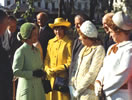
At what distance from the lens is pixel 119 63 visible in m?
4.02

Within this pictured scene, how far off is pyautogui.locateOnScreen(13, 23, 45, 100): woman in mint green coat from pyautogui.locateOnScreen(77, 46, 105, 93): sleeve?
Result: 896 mm

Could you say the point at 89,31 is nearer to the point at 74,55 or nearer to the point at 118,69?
the point at 74,55

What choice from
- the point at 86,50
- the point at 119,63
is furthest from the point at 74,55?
the point at 119,63

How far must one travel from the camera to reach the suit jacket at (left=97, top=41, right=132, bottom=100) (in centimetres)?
397

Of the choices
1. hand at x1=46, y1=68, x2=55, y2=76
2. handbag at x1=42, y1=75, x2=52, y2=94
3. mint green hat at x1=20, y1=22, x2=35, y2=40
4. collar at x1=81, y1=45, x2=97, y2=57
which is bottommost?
handbag at x1=42, y1=75, x2=52, y2=94

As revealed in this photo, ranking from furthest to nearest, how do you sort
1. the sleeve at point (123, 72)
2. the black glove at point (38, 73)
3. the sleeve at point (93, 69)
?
the black glove at point (38, 73)
the sleeve at point (93, 69)
the sleeve at point (123, 72)

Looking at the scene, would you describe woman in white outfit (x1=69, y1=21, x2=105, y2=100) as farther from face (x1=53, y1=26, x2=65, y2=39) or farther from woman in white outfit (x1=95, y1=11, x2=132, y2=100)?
face (x1=53, y1=26, x2=65, y2=39)

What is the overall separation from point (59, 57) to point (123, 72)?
Answer: 8.28 feet

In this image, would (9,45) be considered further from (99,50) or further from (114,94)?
(114,94)

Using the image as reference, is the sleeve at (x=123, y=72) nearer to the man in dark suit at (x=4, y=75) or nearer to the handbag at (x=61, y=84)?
the man in dark suit at (x=4, y=75)

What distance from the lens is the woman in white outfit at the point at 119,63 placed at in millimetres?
3992

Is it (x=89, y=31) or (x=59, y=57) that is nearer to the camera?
(x=89, y=31)

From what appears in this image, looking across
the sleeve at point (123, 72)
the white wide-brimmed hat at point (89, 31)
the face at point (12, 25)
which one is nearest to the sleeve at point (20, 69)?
the white wide-brimmed hat at point (89, 31)

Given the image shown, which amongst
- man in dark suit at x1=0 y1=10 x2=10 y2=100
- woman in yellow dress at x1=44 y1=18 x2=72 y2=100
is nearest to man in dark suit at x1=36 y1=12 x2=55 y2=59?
woman in yellow dress at x1=44 y1=18 x2=72 y2=100
